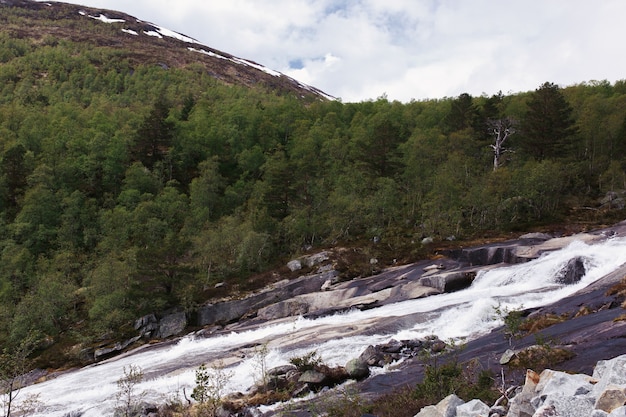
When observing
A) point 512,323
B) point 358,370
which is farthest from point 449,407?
point 358,370

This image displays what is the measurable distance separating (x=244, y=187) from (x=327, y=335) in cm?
4198

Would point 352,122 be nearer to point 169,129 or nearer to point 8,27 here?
point 169,129

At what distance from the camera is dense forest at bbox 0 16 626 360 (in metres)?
43.2

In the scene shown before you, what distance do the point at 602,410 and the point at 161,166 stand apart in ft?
227

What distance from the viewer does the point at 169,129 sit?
242 feet

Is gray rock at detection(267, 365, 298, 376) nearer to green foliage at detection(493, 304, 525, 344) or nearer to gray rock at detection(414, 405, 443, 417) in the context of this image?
green foliage at detection(493, 304, 525, 344)

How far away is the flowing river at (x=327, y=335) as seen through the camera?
972 inches

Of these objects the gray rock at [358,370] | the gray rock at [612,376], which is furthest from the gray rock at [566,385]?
the gray rock at [358,370]

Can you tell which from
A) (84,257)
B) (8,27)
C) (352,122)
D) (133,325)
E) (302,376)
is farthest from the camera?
(8,27)

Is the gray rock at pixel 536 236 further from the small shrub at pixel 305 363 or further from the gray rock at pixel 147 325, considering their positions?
the gray rock at pixel 147 325

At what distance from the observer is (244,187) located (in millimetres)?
66500

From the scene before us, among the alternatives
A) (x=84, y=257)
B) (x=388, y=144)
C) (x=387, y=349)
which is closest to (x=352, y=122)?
(x=388, y=144)

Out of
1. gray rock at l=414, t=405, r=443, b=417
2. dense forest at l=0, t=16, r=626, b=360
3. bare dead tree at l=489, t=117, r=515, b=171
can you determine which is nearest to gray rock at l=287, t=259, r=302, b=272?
dense forest at l=0, t=16, r=626, b=360

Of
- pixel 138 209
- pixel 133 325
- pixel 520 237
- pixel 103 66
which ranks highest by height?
pixel 103 66
